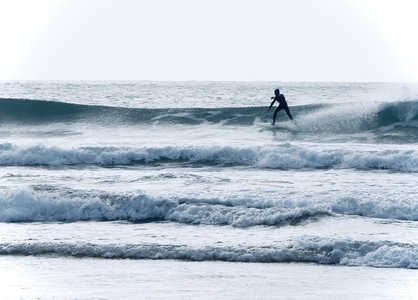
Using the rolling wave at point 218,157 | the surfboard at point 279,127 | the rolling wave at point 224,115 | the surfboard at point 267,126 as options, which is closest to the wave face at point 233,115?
the rolling wave at point 224,115

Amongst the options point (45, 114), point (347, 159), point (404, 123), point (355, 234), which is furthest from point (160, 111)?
point (355, 234)

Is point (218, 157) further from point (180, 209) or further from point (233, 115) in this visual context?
point (233, 115)

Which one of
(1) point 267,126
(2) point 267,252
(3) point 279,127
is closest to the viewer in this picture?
(2) point 267,252

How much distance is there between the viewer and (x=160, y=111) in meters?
27.0

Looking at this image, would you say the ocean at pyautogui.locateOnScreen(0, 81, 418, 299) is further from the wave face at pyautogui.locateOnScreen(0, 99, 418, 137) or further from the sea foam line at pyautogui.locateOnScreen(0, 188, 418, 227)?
the wave face at pyautogui.locateOnScreen(0, 99, 418, 137)

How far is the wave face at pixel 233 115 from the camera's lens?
79.5ft

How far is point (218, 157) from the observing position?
60.2ft

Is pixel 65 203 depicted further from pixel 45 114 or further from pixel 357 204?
pixel 45 114

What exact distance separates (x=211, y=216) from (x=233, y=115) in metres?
15.0

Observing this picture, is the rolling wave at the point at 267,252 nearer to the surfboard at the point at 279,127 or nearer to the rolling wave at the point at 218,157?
the rolling wave at the point at 218,157

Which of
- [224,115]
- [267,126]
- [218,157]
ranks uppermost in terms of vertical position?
[224,115]

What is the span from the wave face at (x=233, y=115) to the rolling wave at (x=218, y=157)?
5710mm

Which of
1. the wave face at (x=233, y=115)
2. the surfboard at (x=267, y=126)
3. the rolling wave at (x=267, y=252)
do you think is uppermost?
the wave face at (x=233, y=115)

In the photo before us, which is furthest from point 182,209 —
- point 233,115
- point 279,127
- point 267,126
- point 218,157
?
point 233,115
